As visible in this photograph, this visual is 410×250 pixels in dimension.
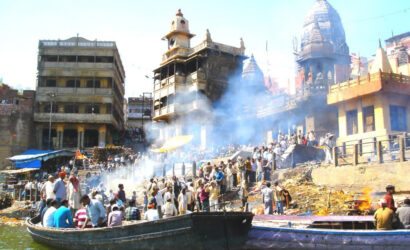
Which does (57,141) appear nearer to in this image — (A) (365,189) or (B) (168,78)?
(B) (168,78)

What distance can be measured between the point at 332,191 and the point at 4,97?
4042 centimetres

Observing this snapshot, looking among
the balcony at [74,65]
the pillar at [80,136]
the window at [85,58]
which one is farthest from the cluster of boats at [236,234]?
the window at [85,58]

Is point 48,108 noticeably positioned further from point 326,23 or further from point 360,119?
point 360,119

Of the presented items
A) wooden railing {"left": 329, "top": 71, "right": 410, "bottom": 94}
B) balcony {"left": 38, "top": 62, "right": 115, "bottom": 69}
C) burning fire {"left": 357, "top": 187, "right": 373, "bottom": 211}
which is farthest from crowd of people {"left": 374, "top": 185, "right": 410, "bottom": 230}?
balcony {"left": 38, "top": 62, "right": 115, "bottom": 69}

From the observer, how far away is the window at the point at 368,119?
976 inches

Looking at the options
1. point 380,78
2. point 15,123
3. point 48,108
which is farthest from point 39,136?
point 380,78

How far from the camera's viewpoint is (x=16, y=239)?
16.7 metres

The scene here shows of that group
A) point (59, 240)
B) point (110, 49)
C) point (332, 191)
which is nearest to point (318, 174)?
point (332, 191)

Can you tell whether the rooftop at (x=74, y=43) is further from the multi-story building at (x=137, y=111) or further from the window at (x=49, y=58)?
the multi-story building at (x=137, y=111)

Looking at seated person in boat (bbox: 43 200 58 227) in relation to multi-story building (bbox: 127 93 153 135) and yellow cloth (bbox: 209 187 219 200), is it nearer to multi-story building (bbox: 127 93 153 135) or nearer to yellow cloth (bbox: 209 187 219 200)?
yellow cloth (bbox: 209 187 219 200)

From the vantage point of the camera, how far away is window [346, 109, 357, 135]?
26109 mm

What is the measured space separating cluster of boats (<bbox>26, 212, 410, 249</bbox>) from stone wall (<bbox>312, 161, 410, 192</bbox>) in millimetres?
6180

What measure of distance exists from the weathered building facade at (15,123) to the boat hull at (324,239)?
39773 mm

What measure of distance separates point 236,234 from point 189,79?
116 ft
